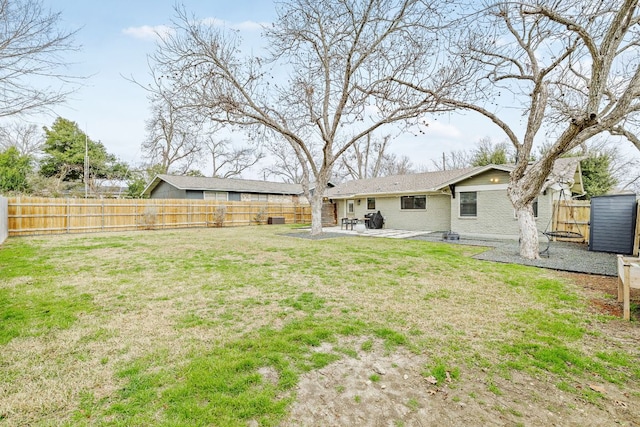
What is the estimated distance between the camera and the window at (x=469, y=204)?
12469mm

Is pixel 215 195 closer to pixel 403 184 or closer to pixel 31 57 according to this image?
pixel 403 184

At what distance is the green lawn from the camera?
2.08 m

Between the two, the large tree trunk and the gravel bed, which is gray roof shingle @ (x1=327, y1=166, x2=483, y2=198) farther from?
the large tree trunk

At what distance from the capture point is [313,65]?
11789 mm

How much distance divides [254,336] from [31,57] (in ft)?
22.1

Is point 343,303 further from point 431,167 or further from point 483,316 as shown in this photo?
point 431,167

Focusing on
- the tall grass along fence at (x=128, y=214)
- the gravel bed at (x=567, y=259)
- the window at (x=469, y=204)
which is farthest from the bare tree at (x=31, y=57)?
the window at (x=469, y=204)

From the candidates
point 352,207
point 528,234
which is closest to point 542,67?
point 528,234

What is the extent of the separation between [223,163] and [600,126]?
30588mm

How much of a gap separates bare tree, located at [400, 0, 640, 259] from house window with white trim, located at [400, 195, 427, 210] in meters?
6.08

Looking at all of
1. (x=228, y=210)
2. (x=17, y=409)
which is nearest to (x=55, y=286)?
(x=17, y=409)

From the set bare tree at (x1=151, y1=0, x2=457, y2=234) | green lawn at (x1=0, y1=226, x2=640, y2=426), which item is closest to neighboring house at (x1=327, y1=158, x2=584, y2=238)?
bare tree at (x1=151, y1=0, x2=457, y2=234)

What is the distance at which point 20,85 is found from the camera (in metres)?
5.36

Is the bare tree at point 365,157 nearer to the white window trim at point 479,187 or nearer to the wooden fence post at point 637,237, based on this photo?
the white window trim at point 479,187
